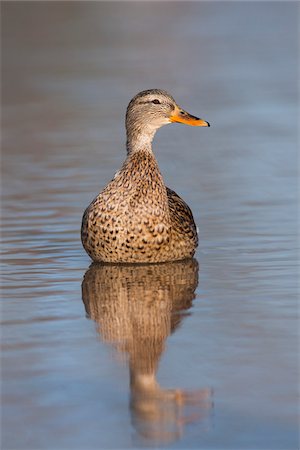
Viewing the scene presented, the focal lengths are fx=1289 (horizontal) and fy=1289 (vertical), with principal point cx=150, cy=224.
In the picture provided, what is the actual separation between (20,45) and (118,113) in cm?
961

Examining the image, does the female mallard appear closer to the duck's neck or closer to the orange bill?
the duck's neck

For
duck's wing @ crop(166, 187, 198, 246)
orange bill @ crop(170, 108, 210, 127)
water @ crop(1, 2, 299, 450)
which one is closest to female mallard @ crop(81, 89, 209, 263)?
duck's wing @ crop(166, 187, 198, 246)

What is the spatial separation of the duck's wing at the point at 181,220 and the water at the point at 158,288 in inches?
7.0

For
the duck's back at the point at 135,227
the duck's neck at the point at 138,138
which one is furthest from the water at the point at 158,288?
the duck's neck at the point at 138,138

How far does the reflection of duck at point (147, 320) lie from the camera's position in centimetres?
538

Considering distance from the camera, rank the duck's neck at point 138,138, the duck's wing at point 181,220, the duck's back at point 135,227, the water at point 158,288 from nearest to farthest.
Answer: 1. the water at point 158,288
2. the duck's back at point 135,227
3. the duck's wing at point 181,220
4. the duck's neck at point 138,138

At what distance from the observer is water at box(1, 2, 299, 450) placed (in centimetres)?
534

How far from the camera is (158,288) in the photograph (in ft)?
25.2

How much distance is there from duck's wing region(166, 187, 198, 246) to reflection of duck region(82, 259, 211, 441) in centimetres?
19

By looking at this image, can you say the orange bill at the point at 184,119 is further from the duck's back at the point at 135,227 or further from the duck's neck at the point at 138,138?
the duck's back at the point at 135,227

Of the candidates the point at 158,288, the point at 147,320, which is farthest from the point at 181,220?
the point at 147,320

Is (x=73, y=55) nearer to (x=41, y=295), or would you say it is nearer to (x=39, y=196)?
(x=39, y=196)

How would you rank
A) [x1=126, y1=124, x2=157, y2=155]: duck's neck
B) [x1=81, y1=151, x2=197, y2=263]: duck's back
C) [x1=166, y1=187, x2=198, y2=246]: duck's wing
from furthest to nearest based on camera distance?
1. [x1=126, y1=124, x2=157, y2=155]: duck's neck
2. [x1=166, y1=187, x2=198, y2=246]: duck's wing
3. [x1=81, y1=151, x2=197, y2=263]: duck's back

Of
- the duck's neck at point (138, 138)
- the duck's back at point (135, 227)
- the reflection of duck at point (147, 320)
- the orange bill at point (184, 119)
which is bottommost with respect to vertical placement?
the reflection of duck at point (147, 320)
